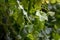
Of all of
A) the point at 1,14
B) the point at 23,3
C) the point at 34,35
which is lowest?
the point at 34,35

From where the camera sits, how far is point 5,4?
3.57 ft

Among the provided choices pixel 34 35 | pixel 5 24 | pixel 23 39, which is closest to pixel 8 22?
pixel 5 24

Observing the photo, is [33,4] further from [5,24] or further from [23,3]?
[5,24]

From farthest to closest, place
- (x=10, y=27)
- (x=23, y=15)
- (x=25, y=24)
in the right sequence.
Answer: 1. (x=10, y=27)
2. (x=25, y=24)
3. (x=23, y=15)

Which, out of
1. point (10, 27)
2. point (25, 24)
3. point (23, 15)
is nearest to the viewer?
point (23, 15)

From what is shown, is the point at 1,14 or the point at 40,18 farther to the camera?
the point at 1,14

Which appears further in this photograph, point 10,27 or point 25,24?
point 10,27

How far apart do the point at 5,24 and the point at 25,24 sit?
165 mm

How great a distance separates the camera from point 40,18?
955 millimetres

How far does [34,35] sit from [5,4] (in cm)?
25

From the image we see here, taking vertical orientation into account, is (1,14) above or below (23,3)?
above

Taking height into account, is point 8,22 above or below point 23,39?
above

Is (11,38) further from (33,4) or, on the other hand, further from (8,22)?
(33,4)

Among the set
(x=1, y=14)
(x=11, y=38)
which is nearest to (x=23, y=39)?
(x=11, y=38)
